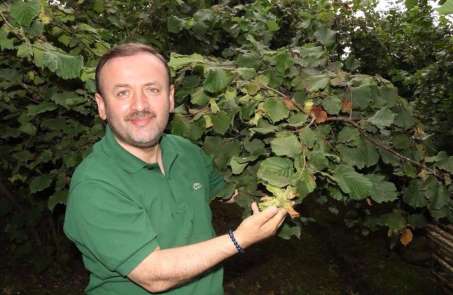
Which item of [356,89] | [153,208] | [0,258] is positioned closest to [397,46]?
[356,89]

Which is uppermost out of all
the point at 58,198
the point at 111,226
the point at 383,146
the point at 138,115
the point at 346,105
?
the point at 346,105

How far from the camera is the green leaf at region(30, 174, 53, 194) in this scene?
10.9 feet

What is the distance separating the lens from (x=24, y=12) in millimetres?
2277

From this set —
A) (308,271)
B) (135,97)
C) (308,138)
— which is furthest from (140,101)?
(308,271)

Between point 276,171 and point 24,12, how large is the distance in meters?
1.65

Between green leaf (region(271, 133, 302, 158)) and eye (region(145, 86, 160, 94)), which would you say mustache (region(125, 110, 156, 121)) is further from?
green leaf (region(271, 133, 302, 158))

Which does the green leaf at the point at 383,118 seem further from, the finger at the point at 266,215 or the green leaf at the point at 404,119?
the finger at the point at 266,215

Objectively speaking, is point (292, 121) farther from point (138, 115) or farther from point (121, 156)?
point (121, 156)

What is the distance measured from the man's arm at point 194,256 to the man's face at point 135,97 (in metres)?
0.70

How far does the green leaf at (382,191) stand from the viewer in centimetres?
207

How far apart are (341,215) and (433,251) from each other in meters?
2.10

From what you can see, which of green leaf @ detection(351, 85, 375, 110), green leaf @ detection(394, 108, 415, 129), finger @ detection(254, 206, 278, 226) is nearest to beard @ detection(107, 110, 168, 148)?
finger @ detection(254, 206, 278, 226)

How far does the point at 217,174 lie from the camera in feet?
9.20

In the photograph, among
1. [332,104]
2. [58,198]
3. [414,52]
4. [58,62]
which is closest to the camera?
[332,104]
